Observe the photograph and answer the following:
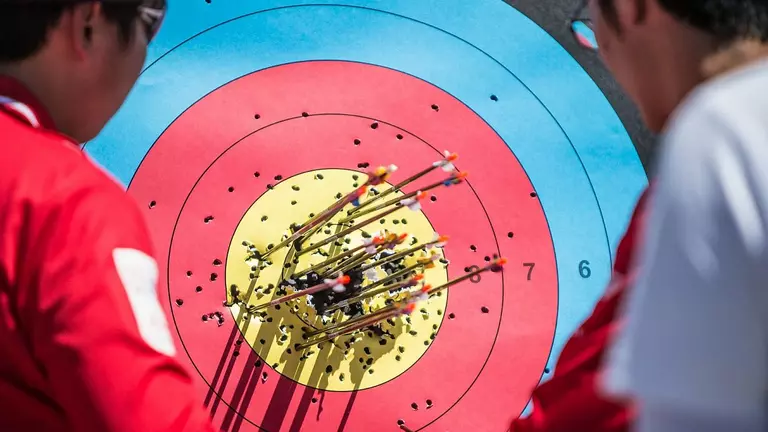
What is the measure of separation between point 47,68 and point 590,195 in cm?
101

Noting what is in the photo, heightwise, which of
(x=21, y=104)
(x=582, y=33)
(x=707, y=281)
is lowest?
(x=707, y=281)

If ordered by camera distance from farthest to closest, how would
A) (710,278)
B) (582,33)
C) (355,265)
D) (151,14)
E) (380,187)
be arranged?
(582,33), (380,187), (355,265), (151,14), (710,278)

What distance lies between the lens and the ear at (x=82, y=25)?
0.71 m

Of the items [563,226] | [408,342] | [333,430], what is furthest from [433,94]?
[333,430]

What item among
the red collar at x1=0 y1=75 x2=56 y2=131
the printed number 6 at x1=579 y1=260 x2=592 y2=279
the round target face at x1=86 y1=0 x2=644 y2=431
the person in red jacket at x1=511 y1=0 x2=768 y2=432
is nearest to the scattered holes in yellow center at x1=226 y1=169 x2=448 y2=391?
the round target face at x1=86 y1=0 x2=644 y2=431

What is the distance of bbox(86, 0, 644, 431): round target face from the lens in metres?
1.21

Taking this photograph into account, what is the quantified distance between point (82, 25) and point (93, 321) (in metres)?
0.31

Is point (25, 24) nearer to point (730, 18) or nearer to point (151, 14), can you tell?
point (151, 14)

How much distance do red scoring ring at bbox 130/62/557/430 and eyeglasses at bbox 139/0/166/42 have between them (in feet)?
1.49

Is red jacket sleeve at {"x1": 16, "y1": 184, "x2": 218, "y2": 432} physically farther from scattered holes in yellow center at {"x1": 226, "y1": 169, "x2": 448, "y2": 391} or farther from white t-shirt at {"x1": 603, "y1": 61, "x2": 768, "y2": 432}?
scattered holes in yellow center at {"x1": 226, "y1": 169, "x2": 448, "y2": 391}

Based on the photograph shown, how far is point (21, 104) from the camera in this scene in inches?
27.0

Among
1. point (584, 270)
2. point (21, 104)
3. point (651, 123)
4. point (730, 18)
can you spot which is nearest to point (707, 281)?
point (730, 18)

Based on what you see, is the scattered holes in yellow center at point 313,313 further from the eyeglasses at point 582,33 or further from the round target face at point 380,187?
the eyeglasses at point 582,33

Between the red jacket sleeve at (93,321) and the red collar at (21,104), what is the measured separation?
0.12 metres
